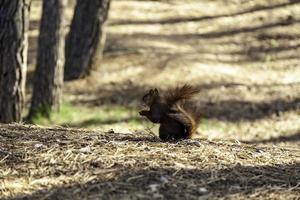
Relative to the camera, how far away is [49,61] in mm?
10445

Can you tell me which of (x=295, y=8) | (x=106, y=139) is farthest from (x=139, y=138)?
(x=295, y=8)

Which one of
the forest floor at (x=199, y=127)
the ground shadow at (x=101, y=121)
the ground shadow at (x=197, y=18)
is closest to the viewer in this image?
the forest floor at (x=199, y=127)

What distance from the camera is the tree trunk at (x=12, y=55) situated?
7.58m

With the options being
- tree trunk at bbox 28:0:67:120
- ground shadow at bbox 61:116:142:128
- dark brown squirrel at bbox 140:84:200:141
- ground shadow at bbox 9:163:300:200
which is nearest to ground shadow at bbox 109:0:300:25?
tree trunk at bbox 28:0:67:120

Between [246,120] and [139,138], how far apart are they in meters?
5.90

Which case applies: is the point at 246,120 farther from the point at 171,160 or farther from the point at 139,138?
the point at 171,160

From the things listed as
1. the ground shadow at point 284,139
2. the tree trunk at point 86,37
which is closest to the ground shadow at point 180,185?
the ground shadow at point 284,139

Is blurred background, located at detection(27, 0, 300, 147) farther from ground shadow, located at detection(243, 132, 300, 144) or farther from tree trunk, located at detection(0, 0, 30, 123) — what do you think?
tree trunk, located at detection(0, 0, 30, 123)

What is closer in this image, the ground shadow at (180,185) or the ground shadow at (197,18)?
the ground shadow at (180,185)

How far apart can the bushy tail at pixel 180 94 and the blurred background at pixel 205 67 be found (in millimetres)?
3017

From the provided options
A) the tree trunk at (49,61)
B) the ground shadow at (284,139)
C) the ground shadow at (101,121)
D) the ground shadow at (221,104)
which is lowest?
the ground shadow at (284,139)

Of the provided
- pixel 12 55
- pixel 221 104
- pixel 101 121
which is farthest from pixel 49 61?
pixel 221 104

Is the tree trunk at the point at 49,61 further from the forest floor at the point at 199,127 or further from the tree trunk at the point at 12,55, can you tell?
the tree trunk at the point at 12,55

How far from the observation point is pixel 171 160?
457 centimetres
